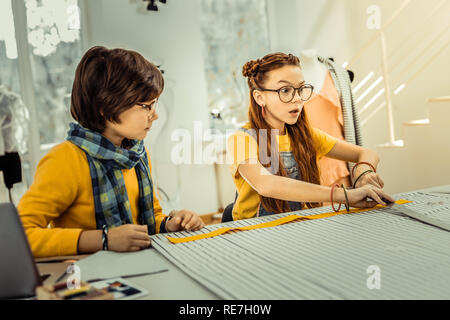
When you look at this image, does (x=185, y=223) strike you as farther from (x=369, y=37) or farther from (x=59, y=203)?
(x=369, y=37)

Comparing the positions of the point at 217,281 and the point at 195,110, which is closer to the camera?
the point at 217,281

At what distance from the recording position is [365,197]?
1272 mm

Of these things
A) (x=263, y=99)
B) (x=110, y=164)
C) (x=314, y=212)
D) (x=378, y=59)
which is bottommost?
(x=314, y=212)

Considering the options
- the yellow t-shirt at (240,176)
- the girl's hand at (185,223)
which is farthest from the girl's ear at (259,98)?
the girl's hand at (185,223)

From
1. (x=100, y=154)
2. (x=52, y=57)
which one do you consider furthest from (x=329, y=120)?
(x=52, y=57)

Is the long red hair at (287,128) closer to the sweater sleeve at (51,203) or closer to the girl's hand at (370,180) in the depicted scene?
the girl's hand at (370,180)

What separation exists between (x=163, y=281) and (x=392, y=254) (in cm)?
42

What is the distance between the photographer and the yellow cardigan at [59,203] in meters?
1.05

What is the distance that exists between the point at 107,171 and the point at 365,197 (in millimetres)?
725

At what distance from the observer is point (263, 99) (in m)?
1.72

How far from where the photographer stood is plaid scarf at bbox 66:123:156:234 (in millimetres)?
1254

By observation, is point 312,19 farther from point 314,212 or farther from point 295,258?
point 295,258

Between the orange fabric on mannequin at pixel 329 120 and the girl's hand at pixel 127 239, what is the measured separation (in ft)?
4.61

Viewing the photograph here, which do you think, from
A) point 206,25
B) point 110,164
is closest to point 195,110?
point 206,25
